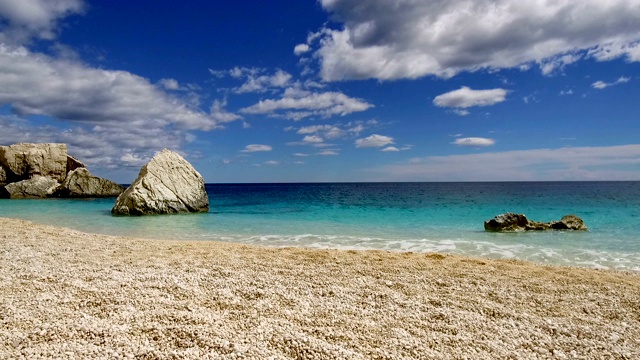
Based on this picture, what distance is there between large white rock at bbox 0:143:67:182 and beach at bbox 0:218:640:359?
5042 centimetres

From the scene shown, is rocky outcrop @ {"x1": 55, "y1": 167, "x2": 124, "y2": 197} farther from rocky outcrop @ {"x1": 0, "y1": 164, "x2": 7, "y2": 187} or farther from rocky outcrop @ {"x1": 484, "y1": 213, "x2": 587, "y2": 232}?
rocky outcrop @ {"x1": 484, "y1": 213, "x2": 587, "y2": 232}

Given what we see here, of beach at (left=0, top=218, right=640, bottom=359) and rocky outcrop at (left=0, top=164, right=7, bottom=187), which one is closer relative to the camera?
beach at (left=0, top=218, right=640, bottom=359)

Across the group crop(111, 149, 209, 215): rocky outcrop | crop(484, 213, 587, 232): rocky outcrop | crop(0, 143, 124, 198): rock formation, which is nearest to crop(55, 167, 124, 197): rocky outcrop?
crop(0, 143, 124, 198): rock formation

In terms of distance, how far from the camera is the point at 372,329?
221 inches

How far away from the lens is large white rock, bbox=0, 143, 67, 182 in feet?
159

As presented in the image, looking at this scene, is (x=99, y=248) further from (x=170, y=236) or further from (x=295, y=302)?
(x=295, y=302)

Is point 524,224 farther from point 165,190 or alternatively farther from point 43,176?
point 43,176

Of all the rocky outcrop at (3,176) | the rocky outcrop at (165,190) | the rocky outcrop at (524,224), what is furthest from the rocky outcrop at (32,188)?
the rocky outcrop at (524,224)

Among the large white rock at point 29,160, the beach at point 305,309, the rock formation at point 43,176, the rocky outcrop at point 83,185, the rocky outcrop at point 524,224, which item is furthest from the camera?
the large white rock at point 29,160

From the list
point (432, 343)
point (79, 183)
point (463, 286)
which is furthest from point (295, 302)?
point (79, 183)

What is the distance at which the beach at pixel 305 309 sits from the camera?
4.92 meters

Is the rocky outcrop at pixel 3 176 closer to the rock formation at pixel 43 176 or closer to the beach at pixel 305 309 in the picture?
the rock formation at pixel 43 176

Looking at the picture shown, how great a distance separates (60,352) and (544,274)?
10.5 metres

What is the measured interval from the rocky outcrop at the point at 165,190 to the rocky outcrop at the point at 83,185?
2462 cm
